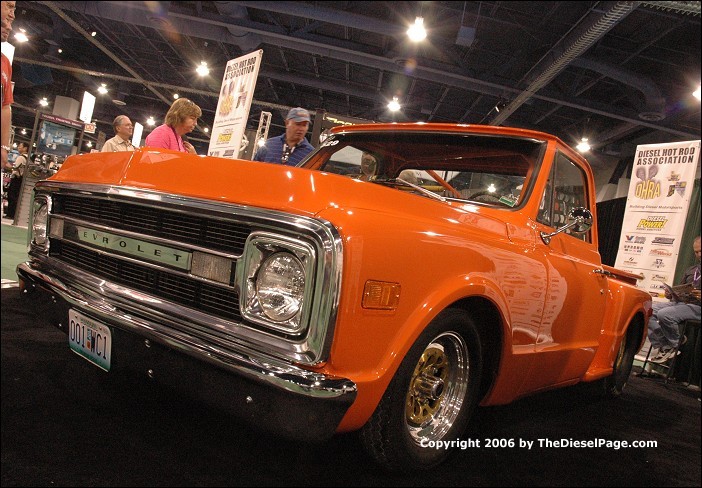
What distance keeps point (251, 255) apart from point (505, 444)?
4.99ft

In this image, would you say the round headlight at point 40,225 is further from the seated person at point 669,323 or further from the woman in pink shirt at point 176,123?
the seated person at point 669,323

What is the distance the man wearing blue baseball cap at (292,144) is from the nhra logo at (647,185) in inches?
195

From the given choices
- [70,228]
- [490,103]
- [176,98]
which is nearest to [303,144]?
[176,98]

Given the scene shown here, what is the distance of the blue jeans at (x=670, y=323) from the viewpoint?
195 inches

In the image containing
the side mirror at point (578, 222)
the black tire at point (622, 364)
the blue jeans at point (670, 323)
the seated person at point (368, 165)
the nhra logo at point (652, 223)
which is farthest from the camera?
the nhra logo at point (652, 223)

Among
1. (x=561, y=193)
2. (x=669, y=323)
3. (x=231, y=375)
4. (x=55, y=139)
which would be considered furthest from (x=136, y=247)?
(x=55, y=139)

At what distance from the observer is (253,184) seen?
152cm

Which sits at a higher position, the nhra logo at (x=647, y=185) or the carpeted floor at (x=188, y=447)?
the nhra logo at (x=647, y=185)

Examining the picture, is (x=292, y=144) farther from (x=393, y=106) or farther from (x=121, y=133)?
(x=393, y=106)

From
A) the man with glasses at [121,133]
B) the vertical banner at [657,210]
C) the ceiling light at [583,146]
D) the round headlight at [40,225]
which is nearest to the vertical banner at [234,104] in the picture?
the man with glasses at [121,133]

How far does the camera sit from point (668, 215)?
6.30m

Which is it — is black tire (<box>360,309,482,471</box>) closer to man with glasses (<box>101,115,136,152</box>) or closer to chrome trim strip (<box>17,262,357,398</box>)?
chrome trim strip (<box>17,262,357,398</box>)

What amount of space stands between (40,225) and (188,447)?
1276mm

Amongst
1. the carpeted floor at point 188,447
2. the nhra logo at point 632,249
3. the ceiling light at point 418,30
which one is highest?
the ceiling light at point 418,30
